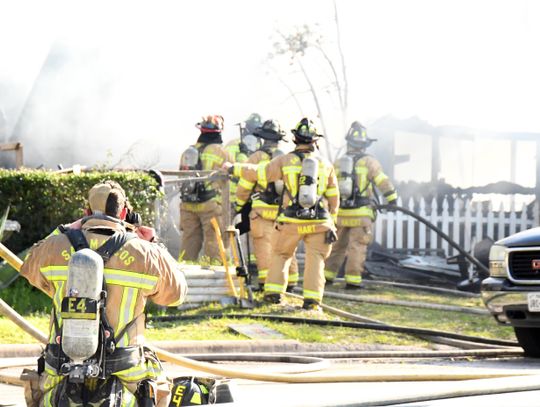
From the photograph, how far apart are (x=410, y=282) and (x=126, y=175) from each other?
672 centimetres

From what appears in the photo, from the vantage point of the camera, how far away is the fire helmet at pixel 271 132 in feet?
47.4

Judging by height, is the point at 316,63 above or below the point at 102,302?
above

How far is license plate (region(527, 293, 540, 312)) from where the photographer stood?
9.70 meters

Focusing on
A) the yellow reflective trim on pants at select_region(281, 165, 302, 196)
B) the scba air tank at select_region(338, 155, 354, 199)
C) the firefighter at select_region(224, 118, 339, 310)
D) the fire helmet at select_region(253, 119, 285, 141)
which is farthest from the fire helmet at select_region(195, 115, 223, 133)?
the yellow reflective trim on pants at select_region(281, 165, 302, 196)

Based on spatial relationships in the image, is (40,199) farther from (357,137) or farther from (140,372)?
(140,372)

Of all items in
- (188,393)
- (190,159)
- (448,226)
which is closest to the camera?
(188,393)

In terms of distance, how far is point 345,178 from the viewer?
615 inches

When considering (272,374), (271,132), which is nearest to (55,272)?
(272,374)

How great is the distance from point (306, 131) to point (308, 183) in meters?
0.54

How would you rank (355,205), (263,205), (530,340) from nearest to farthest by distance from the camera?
(530,340)
(263,205)
(355,205)

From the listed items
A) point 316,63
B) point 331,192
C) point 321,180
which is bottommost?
point 331,192

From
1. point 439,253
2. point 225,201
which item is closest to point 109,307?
point 225,201

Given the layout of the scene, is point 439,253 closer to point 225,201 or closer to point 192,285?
point 225,201

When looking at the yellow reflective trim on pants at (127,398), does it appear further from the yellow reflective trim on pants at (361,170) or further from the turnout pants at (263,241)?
the yellow reflective trim on pants at (361,170)
